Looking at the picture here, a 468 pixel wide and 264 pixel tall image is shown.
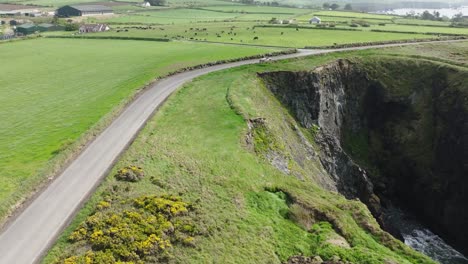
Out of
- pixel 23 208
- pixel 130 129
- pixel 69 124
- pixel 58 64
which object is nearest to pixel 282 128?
pixel 130 129

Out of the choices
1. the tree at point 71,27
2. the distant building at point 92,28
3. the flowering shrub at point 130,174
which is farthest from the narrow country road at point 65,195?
the tree at point 71,27

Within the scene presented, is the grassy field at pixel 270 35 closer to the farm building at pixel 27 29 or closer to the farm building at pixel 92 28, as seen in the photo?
the farm building at pixel 92 28

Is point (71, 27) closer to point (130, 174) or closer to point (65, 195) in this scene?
point (130, 174)

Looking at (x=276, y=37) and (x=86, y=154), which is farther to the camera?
(x=276, y=37)

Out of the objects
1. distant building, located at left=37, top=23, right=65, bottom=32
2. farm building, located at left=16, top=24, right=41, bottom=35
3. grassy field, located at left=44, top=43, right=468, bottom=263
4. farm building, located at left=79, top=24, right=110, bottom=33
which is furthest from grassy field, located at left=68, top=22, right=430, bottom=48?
grassy field, located at left=44, top=43, right=468, bottom=263

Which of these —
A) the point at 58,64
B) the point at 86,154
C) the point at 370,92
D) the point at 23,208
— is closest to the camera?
the point at 23,208

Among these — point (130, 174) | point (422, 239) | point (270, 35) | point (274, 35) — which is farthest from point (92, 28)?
point (422, 239)

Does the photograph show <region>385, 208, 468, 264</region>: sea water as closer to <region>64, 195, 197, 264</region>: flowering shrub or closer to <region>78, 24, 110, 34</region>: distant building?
<region>64, 195, 197, 264</region>: flowering shrub

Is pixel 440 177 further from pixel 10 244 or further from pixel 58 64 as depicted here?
pixel 58 64
